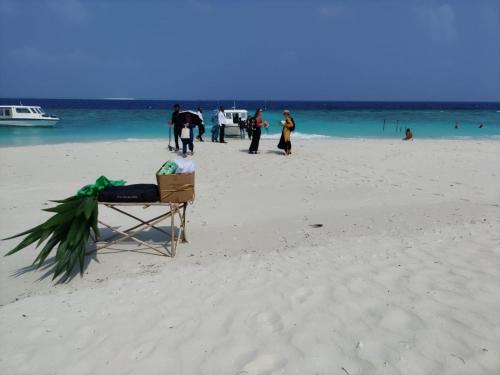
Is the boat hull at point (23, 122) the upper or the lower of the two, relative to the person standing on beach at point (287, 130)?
lower

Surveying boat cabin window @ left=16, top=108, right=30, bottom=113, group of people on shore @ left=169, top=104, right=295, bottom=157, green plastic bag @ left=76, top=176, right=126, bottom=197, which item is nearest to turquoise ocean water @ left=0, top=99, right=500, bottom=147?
boat cabin window @ left=16, top=108, right=30, bottom=113

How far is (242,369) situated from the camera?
2824 mm

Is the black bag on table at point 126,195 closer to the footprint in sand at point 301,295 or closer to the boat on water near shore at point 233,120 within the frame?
the footprint in sand at point 301,295

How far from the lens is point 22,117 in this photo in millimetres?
28609

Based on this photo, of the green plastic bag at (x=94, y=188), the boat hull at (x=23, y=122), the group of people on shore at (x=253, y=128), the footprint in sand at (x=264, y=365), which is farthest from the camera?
the boat hull at (x=23, y=122)

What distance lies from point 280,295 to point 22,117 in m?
29.6

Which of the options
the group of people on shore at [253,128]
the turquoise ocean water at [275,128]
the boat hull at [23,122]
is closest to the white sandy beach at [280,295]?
the group of people on shore at [253,128]

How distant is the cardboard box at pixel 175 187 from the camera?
4.89 metres

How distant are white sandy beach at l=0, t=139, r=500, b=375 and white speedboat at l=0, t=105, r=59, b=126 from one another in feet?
76.3

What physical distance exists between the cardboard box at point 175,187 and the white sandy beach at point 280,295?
0.70 meters

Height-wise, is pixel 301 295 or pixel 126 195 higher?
pixel 126 195

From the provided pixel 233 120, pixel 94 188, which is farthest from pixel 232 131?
pixel 94 188

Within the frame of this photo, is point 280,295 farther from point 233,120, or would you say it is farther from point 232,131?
point 233,120

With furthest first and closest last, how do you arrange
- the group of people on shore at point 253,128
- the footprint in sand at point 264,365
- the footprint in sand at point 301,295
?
the group of people on shore at point 253,128, the footprint in sand at point 301,295, the footprint in sand at point 264,365
